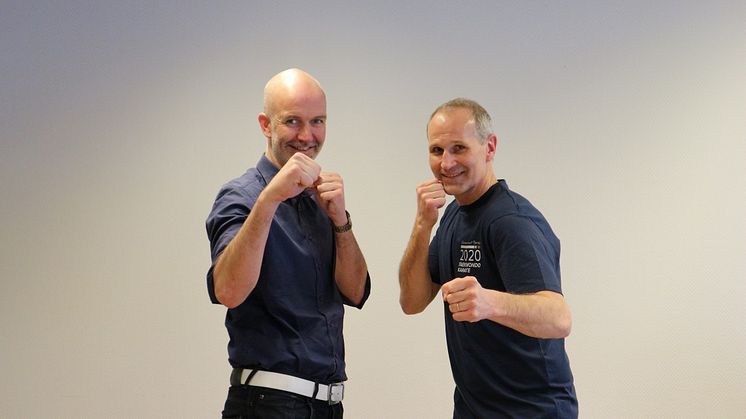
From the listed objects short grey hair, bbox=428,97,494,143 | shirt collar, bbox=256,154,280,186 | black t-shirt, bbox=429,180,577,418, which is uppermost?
short grey hair, bbox=428,97,494,143

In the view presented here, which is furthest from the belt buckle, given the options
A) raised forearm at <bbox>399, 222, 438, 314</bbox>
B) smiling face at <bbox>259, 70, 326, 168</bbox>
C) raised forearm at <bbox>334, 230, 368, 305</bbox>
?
smiling face at <bbox>259, 70, 326, 168</bbox>

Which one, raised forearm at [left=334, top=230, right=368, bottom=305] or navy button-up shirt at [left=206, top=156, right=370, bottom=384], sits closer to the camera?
navy button-up shirt at [left=206, top=156, right=370, bottom=384]

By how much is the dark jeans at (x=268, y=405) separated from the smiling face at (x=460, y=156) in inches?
29.8

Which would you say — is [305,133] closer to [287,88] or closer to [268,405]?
[287,88]

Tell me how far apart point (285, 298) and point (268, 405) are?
0.26 m

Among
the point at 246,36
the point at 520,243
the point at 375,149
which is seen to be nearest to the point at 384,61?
the point at 375,149

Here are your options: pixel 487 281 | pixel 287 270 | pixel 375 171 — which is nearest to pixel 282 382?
pixel 287 270

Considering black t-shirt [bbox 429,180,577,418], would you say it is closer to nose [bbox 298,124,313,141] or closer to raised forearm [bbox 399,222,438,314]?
raised forearm [bbox 399,222,438,314]

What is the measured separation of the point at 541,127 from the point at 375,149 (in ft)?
2.45

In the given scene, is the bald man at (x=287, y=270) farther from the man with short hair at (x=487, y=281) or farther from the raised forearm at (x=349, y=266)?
the man with short hair at (x=487, y=281)

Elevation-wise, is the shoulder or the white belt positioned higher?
the shoulder

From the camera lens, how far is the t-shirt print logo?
2.20m

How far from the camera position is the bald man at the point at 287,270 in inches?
72.6

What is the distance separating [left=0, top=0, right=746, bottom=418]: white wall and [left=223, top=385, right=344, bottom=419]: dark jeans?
153cm
